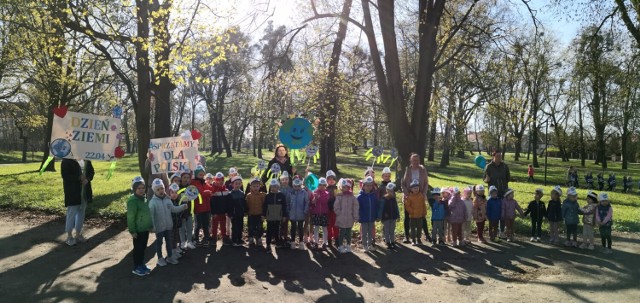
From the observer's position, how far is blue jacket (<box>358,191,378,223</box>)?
835cm

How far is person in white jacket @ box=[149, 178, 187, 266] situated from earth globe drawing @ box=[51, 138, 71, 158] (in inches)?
98.2

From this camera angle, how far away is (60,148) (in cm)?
805

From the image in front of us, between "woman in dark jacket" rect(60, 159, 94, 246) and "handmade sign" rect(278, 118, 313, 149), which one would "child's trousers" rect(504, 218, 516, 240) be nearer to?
"handmade sign" rect(278, 118, 313, 149)

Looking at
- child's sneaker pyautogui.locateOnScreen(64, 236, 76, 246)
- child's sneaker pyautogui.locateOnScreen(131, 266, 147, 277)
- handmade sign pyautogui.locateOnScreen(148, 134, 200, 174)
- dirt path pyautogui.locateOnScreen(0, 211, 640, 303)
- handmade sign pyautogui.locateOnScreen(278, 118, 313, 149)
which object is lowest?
dirt path pyautogui.locateOnScreen(0, 211, 640, 303)

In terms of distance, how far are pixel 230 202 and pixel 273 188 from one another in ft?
3.12

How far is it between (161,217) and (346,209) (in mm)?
3412

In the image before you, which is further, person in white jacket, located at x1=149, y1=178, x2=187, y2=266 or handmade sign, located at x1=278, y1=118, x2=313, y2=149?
handmade sign, located at x1=278, y1=118, x2=313, y2=149

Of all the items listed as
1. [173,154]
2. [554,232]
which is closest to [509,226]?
[554,232]

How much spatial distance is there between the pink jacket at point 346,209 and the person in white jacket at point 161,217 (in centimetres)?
307

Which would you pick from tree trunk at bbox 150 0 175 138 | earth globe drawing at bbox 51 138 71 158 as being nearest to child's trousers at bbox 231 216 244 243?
earth globe drawing at bbox 51 138 71 158

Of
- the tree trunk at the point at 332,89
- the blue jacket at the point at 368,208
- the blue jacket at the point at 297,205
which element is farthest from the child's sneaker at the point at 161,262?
the tree trunk at the point at 332,89

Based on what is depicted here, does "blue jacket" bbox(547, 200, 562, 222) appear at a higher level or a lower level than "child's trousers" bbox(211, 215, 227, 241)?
higher

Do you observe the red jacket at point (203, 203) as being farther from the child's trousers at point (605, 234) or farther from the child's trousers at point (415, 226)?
the child's trousers at point (605, 234)

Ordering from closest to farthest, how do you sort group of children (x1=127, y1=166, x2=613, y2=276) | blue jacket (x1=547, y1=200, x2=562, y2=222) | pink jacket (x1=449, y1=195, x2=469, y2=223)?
group of children (x1=127, y1=166, x2=613, y2=276), pink jacket (x1=449, y1=195, x2=469, y2=223), blue jacket (x1=547, y1=200, x2=562, y2=222)
